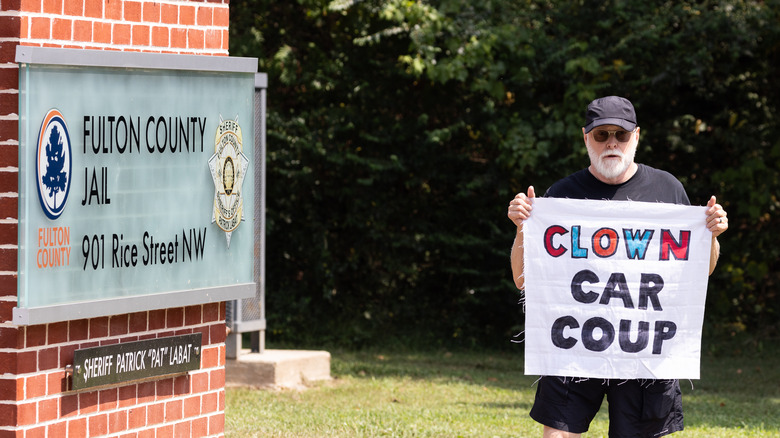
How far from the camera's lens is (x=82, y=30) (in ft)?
16.0

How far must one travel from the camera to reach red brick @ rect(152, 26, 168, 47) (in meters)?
5.26

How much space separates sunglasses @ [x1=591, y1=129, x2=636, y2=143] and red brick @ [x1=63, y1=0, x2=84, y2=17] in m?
2.30

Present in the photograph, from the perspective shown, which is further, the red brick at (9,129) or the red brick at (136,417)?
the red brick at (136,417)

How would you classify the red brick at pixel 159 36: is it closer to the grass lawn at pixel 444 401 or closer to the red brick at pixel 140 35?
the red brick at pixel 140 35

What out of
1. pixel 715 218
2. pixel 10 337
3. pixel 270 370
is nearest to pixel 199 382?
pixel 10 337

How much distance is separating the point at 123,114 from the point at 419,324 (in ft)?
32.3

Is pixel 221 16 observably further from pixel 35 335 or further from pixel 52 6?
pixel 35 335

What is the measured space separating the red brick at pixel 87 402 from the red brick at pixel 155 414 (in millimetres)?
353

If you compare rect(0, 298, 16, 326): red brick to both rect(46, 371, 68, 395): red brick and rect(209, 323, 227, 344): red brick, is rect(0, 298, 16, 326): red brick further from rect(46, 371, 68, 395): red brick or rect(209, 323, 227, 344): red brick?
rect(209, 323, 227, 344): red brick

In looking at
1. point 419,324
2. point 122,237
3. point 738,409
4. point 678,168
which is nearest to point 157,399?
point 122,237

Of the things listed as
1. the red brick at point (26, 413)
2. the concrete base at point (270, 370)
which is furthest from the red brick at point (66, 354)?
the concrete base at point (270, 370)

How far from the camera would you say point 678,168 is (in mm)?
14508

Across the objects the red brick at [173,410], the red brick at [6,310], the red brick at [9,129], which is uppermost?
the red brick at [9,129]

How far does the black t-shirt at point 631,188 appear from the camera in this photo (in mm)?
5090
